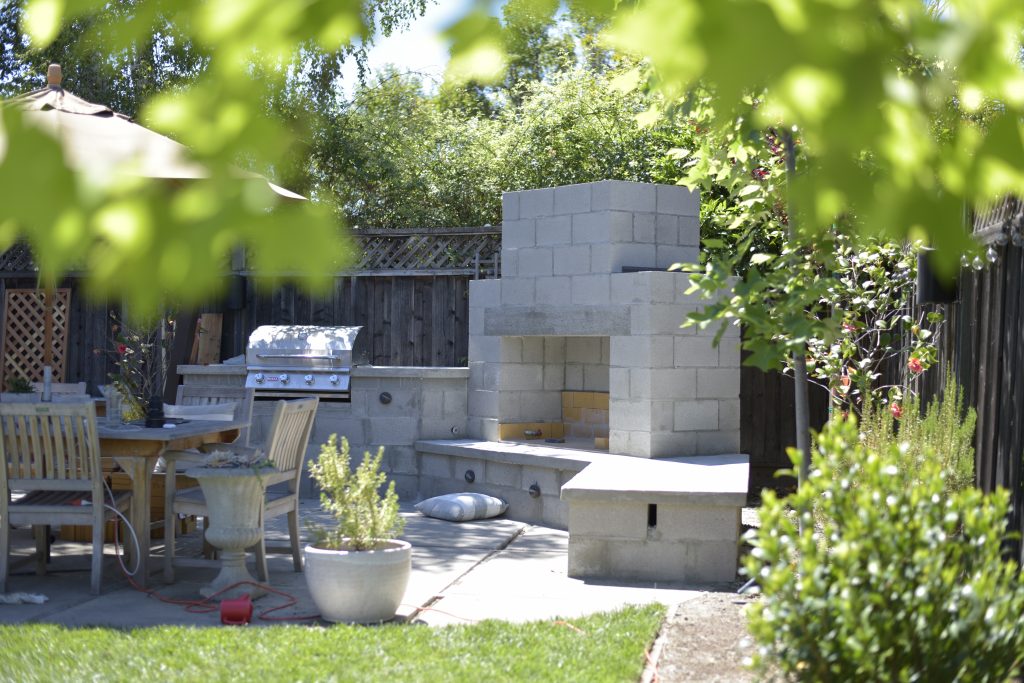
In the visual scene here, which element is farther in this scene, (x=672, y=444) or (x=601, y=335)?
(x=601, y=335)

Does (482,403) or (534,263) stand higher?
(534,263)

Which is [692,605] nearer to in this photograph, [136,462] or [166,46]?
[136,462]

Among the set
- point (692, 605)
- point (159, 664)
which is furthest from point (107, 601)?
point (692, 605)

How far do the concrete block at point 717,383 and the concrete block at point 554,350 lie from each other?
1.40 metres

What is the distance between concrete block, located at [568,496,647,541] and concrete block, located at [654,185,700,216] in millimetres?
2509

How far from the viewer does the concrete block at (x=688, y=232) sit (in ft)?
25.1

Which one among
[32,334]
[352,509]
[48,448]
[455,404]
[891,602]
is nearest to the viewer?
[891,602]

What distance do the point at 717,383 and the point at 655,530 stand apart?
72.1 inches

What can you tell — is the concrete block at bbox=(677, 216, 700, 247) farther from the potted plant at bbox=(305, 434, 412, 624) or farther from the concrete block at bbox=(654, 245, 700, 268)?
the potted plant at bbox=(305, 434, 412, 624)

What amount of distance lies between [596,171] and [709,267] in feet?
29.0

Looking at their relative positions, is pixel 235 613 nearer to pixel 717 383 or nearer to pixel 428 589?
pixel 428 589

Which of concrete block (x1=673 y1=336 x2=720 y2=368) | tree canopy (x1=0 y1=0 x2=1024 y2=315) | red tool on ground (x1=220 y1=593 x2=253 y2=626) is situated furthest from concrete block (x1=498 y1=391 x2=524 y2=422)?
tree canopy (x1=0 y1=0 x2=1024 y2=315)

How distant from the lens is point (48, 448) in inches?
204

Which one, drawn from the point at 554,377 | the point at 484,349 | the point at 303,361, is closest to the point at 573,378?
the point at 554,377
